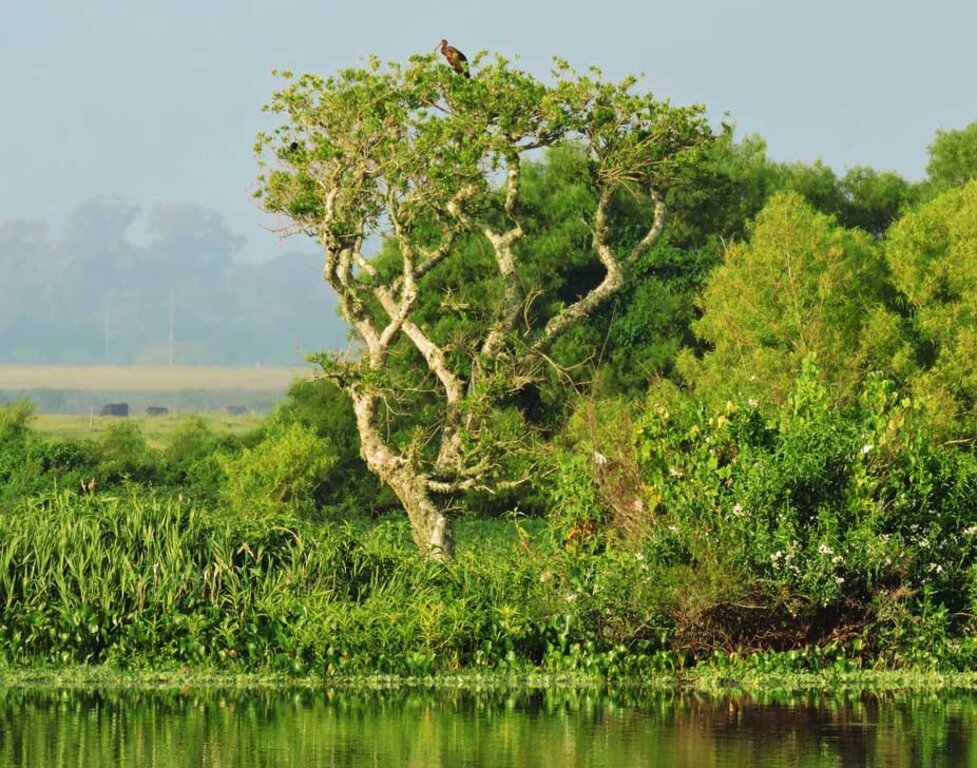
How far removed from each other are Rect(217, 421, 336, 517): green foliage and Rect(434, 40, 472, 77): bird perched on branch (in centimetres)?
1340

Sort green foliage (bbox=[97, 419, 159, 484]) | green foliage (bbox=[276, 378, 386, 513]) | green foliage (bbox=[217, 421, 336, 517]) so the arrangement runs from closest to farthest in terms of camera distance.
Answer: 1. green foliage (bbox=[217, 421, 336, 517])
2. green foliage (bbox=[276, 378, 386, 513])
3. green foliage (bbox=[97, 419, 159, 484])

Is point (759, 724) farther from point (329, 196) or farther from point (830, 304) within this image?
Answer: point (830, 304)

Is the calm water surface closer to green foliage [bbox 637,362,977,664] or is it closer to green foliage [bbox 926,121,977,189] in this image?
green foliage [bbox 637,362,977,664]

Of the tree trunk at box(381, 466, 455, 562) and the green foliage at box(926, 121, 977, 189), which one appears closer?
the tree trunk at box(381, 466, 455, 562)

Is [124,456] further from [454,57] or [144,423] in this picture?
[144,423]

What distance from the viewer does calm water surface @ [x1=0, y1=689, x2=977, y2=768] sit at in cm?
1186

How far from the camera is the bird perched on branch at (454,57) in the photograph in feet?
91.2

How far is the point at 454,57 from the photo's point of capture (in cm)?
2788

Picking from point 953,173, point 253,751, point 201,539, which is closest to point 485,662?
point 201,539

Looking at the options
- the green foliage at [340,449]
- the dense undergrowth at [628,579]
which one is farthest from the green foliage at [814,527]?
the green foliage at [340,449]

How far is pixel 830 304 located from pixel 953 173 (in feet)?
51.4

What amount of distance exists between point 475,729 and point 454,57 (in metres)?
16.3

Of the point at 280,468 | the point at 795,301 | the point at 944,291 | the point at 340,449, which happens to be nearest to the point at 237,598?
the point at 795,301

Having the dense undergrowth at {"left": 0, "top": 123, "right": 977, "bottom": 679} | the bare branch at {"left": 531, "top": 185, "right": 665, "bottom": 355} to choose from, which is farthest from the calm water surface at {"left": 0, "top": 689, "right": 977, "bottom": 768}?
the bare branch at {"left": 531, "top": 185, "right": 665, "bottom": 355}
